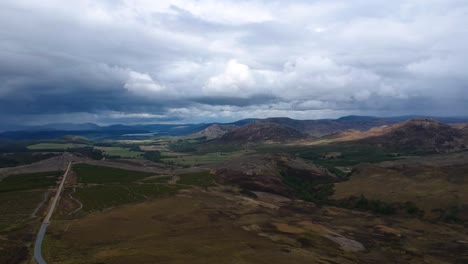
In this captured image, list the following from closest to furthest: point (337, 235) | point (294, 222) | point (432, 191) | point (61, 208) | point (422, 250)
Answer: point (422, 250) → point (337, 235) → point (294, 222) → point (61, 208) → point (432, 191)

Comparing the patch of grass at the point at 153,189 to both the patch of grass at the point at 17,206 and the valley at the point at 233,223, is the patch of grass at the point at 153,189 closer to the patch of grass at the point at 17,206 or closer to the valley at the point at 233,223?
the valley at the point at 233,223

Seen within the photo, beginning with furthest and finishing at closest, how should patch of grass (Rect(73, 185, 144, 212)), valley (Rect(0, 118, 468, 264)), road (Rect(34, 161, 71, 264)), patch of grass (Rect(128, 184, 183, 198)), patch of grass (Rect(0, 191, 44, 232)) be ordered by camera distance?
patch of grass (Rect(128, 184, 183, 198))
patch of grass (Rect(73, 185, 144, 212))
patch of grass (Rect(0, 191, 44, 232))
valley (Rect(0, 118, 468, 264))
road (Rect(34, 161, 71, 264))

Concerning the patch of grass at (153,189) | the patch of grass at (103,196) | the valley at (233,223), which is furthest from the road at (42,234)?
the patch of grass at (153,189)

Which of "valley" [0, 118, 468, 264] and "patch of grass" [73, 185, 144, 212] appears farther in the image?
"patch of grass" [73, 185, 144, 212]

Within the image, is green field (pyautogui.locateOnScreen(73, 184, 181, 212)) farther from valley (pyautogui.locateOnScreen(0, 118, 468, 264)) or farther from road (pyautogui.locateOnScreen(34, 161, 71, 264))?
road (pyautogui.locateOnScreen(34, 161, 71, 264))

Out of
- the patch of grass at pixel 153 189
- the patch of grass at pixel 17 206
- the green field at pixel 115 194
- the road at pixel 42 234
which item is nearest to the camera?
the road at pixel 42 234

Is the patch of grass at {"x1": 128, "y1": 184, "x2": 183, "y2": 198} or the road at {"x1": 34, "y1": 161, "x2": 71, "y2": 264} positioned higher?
the road at {"x1": 34, "y1": 161, "x2": 71, "y2": 264}

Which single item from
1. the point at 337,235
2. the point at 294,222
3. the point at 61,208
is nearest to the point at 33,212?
the point at 61,208

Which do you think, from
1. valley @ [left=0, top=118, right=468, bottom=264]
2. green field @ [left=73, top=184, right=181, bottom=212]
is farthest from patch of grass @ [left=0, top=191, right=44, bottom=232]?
green field @ [left=73, top=184, right=181, bottom=212]

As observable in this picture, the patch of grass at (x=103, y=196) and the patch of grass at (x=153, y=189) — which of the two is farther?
the patch of grass at (x=153, y=189)

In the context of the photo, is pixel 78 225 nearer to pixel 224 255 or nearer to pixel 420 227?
pixel 224 255

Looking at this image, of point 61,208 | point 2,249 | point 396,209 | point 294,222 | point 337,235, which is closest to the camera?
point 2,249
